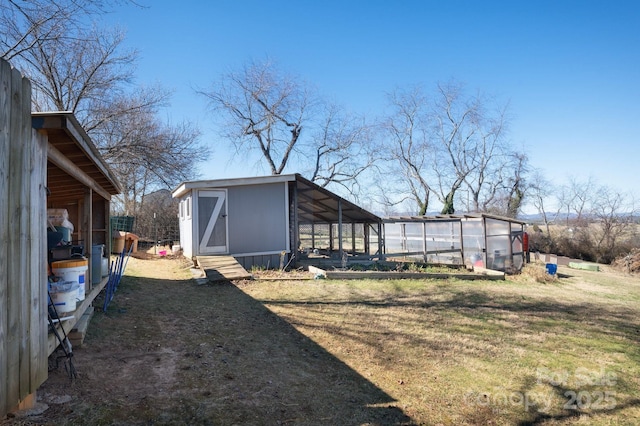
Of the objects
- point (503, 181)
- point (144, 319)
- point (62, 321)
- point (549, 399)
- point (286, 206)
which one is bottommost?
point (549, 399)

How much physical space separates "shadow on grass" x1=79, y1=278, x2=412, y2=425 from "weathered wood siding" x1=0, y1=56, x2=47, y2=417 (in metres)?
0.76

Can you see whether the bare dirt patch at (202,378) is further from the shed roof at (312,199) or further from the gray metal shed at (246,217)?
the shed roof at (312,199)

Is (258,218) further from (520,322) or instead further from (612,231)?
(612,231)

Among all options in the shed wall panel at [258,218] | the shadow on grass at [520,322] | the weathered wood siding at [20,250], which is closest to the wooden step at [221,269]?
the shed wall panel at [258,218]

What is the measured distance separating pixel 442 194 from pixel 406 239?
37.4ft

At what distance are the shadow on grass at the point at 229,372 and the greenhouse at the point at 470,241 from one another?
8.98m

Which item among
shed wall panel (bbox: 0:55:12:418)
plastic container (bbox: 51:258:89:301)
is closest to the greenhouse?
A: plastic container (bbox: 51:258:89:301)

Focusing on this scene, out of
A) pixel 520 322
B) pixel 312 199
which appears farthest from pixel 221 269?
pixel 520 322

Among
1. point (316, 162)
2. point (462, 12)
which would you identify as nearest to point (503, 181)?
point (316, 162)

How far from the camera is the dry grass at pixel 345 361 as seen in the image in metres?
2.93

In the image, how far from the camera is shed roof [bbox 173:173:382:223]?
1036cm

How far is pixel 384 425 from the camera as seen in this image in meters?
2.79

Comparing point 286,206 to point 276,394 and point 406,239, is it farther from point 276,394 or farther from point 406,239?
point 276,394

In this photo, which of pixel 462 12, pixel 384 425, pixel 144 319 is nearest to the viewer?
pixel 384 425
